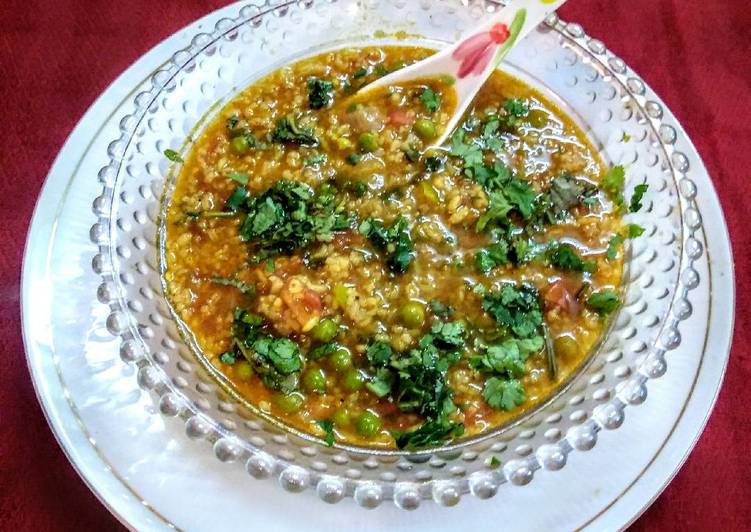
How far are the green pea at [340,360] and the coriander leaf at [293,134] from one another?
0.98 m

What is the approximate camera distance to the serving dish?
8.11ft

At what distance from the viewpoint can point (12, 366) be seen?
3.05 metres

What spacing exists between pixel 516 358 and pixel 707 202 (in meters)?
1.12

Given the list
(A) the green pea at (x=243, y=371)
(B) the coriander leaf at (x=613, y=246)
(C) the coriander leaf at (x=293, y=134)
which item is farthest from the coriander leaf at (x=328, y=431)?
(B) the coriander leaf at (x=613, y=246)

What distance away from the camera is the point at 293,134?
3230 millimetres

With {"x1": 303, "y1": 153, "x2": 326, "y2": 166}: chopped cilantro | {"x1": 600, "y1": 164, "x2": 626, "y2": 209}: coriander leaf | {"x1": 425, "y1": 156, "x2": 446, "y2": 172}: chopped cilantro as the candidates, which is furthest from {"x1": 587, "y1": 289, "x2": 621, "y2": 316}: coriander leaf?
{"x1": 303, "y1": 153, "x2": 326, "y2": 166}: chopped cilantro

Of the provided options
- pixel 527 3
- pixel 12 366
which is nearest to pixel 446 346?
pixel 527 3

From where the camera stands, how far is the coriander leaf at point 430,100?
3320 mm

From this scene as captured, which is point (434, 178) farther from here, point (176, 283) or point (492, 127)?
point (176, 283)

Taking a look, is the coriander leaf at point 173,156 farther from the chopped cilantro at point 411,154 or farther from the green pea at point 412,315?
the green pea at point 412,315

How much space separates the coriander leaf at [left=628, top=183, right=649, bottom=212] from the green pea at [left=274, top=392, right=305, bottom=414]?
1.59 metres

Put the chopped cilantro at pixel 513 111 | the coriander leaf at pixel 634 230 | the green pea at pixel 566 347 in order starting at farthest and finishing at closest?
the chopped cilantro at pixel 513 111 < the coriander leaf at pixel 634 230 < the green pea at pixel 566 347

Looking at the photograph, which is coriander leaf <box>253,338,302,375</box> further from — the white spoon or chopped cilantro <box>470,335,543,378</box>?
the white spoon

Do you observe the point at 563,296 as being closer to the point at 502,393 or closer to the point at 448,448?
the point at 502,393
